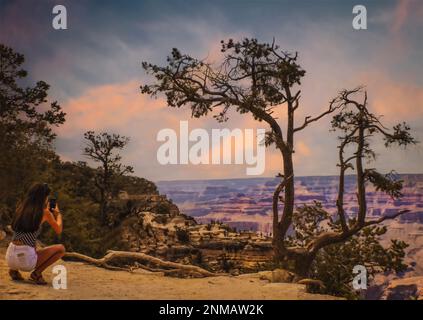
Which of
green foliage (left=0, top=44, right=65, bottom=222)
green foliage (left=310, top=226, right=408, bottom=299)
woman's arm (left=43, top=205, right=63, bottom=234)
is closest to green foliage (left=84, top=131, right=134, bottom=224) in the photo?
green foliage (left=0, top=44, right=65, bottom=222)

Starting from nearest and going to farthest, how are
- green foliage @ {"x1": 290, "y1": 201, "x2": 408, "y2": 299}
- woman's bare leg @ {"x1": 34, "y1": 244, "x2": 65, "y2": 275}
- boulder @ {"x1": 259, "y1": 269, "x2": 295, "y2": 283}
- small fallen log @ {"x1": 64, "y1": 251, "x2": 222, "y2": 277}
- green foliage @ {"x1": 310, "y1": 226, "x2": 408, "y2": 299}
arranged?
woman's bare leg @ {"x1": 34, "y1": 244, "x2": 65, "y2": 275}
boulder @ {"x1": 259, "y1": 269, "x2": 295, "y2": 283}
small fallen log @ {"x1": 64, "y1": 251, "x2": 222, "y2": 277}
green foliage @ {"x1": 310, "y1": 226, "x2": 408, "y2": 299}
green foliage @ {"x1": 290, "y1": 201, "x2": 408, "y2": 299}

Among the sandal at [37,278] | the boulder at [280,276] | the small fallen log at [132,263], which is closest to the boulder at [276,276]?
the boulder at [280,276]

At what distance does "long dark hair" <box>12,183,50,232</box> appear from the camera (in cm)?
643

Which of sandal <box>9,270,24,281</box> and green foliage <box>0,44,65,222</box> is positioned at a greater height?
green foliage <box>0,44,65,222</box>

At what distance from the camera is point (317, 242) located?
10.0 metres

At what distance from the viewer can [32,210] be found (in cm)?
651

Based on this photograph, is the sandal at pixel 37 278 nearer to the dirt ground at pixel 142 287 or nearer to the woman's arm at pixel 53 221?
the dirt ground at pixel 142 287

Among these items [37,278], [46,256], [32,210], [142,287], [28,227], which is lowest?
[142,287]

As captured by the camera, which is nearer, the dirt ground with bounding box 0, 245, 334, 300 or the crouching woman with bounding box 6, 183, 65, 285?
the crouching woman with bounding box 6, 183, 65, 285

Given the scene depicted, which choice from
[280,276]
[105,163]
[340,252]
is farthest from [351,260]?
[105,163]

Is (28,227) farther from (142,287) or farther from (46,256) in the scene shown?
(142,287)

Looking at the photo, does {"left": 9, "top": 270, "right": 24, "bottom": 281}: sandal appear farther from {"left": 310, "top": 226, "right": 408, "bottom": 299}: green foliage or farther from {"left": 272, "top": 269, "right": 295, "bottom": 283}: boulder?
{"left": 310, "top": 226, "right": 408, "bottom": 299}: green foliage

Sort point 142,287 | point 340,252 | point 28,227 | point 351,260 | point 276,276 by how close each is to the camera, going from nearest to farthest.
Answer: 1. point 28,227
2. point 142,287
3. point 276,276
4. point 351,260
5. point 340,252
